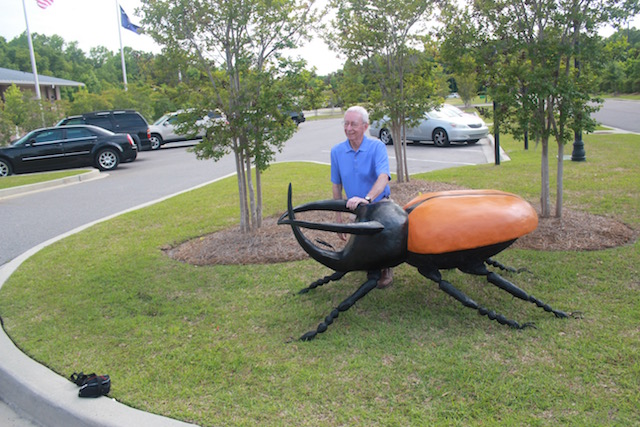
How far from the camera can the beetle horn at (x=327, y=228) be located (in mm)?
3822

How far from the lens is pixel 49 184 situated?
42.4 ft

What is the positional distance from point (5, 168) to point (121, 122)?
510 cm

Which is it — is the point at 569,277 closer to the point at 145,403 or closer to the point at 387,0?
the point at 145,403

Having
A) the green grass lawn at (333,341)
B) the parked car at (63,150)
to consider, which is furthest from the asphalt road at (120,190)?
the green grass lawn at (333,341)

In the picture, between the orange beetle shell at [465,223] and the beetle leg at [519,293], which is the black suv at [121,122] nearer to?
the orange beetle shell at [465,223]

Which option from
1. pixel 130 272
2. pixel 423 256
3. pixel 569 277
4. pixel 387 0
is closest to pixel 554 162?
pixel 387 0

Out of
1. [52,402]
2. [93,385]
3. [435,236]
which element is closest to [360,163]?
[435,236]

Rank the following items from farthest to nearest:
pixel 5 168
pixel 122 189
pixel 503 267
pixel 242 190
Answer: pixel 5 168, pixel 122 189, pixel 242 190, pixel 503 267

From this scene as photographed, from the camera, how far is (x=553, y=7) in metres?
5.78

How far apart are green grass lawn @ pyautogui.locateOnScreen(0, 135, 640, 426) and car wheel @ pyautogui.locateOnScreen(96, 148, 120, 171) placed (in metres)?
10.1

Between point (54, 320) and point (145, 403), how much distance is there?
1.85 metres

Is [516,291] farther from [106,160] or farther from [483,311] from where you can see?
[106,160]

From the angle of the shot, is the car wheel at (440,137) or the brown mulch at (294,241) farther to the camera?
the car wheel at (440,137)

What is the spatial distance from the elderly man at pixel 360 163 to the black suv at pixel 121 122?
1620cm
